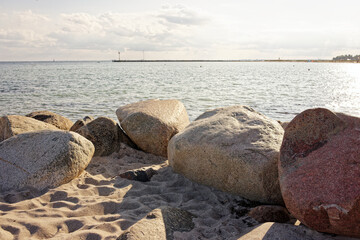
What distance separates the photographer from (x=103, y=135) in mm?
6312

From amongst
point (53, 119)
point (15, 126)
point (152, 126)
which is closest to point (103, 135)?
point (152, 126)

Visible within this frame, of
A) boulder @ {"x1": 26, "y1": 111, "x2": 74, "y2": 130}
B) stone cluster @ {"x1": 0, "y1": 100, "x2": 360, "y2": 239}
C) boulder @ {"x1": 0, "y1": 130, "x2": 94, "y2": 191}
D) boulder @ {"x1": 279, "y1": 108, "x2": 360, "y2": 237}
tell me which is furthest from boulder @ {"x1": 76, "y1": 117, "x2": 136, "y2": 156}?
boulder @ {"x1": 279, "y1": 108, "x2": 360, "y2": 237}

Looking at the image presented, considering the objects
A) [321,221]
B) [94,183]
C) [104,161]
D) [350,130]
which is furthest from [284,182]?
[104,161]

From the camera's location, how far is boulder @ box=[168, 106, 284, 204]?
415 cm

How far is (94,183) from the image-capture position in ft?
15.6

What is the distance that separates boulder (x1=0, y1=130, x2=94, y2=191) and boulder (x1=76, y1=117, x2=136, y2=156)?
1.04 metres

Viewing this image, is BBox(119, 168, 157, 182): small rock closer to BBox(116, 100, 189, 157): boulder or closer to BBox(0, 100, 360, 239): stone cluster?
BBox(0, 100, 360, 239): stone cluster

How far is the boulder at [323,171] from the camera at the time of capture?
2.79 metres

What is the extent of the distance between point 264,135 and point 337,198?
1802 millimetres

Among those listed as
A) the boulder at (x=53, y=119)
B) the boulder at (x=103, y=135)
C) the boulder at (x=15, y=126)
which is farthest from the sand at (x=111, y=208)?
the boulder at (x=53, y=119)

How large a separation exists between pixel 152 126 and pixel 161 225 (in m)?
3.37

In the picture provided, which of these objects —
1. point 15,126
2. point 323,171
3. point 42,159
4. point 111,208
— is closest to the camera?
point 323,171

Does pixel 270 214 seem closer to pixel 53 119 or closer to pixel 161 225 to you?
pixel 161 225

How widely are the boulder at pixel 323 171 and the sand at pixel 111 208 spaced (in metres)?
0.29
